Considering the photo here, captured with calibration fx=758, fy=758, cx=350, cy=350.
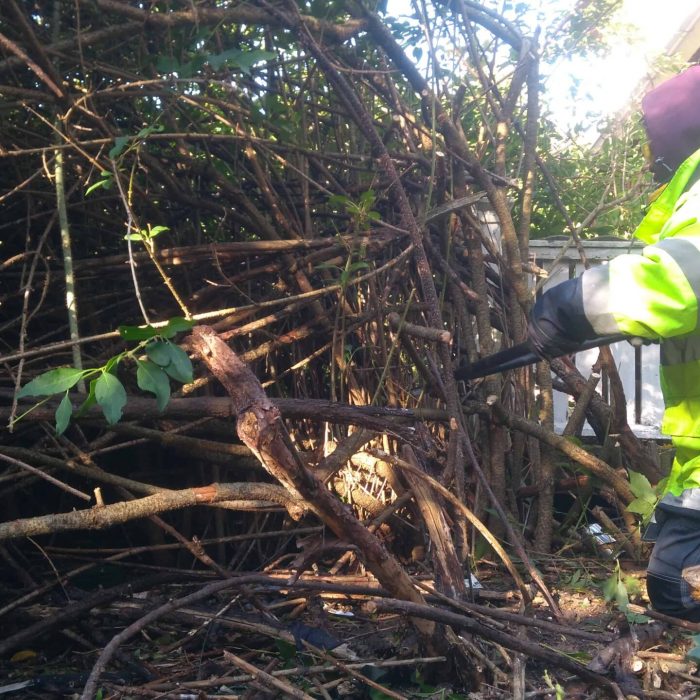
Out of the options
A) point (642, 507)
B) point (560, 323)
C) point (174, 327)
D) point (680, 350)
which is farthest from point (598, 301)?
point (642, 507)

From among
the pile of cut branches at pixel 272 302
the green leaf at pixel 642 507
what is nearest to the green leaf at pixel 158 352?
the pile of cut branches at pixel 272 302

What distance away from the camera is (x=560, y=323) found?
85.0 inches

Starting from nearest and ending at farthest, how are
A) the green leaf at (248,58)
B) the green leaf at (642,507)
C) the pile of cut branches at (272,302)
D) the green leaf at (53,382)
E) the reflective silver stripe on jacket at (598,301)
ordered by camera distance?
the green leaf at (53,382), the reflective silver stripe on jacket at (598,301), the green leaf at (248,58), the pile of cut branches at (272,302), the green leaf at (642,507)

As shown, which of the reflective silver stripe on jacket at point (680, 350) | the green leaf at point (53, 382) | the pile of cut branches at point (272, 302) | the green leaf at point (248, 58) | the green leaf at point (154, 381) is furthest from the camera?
the pile of cut branches at point (272, 302)

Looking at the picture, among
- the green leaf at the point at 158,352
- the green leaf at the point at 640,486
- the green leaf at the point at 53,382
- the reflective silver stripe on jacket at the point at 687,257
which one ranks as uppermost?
the reflective silver stripe on jacket at the point at 687,257

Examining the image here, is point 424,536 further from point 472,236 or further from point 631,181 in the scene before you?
point 631,181

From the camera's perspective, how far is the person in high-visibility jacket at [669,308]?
1.85 m

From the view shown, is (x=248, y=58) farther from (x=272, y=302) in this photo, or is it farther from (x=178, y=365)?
(x=178, y=365)

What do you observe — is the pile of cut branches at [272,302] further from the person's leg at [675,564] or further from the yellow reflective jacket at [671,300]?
the yellow reflective jacket at [671,300]

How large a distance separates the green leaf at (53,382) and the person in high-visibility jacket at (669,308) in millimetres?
1296

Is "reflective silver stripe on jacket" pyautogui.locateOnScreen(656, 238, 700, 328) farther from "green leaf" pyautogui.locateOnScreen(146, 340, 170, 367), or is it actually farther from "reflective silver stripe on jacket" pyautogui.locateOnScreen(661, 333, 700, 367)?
"green leaf" pyautogui.locateOnScreen(146, 340, 170, 367)

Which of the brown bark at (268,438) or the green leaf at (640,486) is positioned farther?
the green leaf at (640,486)

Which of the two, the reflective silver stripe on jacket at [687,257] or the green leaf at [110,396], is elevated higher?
the reflective silver stripe on jacket at [687,257]

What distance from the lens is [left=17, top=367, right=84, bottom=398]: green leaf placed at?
166cm
